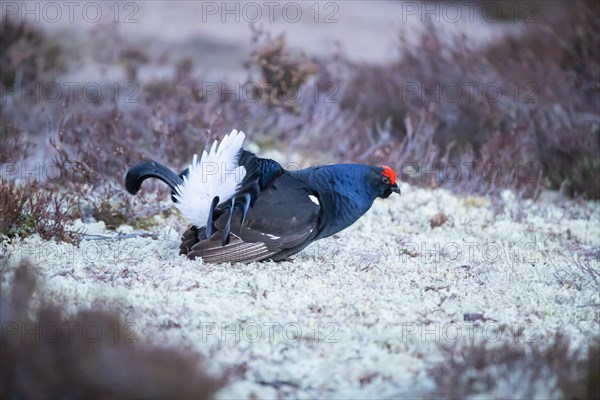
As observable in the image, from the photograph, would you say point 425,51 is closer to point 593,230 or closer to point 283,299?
point 593,230

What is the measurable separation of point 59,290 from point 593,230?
4001mm

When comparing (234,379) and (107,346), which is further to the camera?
(234,379)

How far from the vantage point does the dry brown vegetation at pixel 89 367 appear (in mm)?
2797

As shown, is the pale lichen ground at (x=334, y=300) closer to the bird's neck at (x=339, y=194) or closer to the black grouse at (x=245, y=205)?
the black grouse at (x=245, y=205)

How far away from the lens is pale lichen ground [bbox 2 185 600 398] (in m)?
3.47

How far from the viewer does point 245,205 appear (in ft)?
14.6

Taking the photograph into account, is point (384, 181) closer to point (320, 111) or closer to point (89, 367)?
point (89, 367)

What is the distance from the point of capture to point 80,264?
14.7 ft

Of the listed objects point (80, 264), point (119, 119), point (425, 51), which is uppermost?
point (425, 51)

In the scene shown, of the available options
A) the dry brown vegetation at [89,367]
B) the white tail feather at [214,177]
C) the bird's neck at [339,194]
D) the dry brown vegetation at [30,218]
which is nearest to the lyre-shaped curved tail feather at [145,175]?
the white tail feather at [214,177]

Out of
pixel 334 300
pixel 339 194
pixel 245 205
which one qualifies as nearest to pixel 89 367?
pixel 334 300

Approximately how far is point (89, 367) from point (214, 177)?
6.07 ft

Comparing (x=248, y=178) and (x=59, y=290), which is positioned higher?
(x=248, y=178)

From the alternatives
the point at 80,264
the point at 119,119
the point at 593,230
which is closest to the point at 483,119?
the point at 593,230
